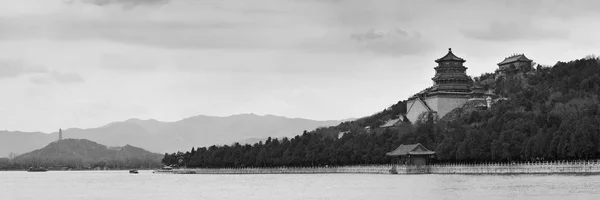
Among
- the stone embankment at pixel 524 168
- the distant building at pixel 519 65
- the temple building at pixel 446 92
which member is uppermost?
the distant building at pixel 519 65

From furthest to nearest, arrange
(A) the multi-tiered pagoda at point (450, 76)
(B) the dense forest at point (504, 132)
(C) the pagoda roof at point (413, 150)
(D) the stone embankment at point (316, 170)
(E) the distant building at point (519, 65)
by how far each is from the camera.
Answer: (E) the distant building at point (519, 65), (A) the multi-tiered pagoda at point (450, 76), (D) the stone embankment at point (316, 170), (C) the pagoda roof at point (413, 150), (B) the dense forest at point (504, 132)

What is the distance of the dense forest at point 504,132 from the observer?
110m

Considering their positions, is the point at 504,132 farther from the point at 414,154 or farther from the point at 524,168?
the point at 414,154

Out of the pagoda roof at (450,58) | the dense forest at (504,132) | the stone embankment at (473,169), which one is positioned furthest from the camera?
the pagoda roof at (450,58)

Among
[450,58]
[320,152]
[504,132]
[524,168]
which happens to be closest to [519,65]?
[450,58]

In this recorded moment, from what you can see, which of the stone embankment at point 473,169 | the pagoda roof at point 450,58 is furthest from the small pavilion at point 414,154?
the pagoda roof at point 450,58

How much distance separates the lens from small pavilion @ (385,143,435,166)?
448 ft

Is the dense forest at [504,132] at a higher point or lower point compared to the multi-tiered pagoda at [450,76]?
lower

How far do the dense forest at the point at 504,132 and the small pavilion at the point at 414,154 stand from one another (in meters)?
2.71

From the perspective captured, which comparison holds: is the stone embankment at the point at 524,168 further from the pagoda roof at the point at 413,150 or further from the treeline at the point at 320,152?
the treeline at the point at 320,152

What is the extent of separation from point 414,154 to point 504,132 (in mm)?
19187

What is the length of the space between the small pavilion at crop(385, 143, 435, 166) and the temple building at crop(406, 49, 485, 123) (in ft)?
118

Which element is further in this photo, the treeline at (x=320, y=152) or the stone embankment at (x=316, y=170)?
the treeline at (x=320, y=152)

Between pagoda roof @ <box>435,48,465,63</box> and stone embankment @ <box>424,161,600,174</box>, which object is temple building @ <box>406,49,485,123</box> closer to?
pagoda roof @ <box>435,48,465,63</box>
